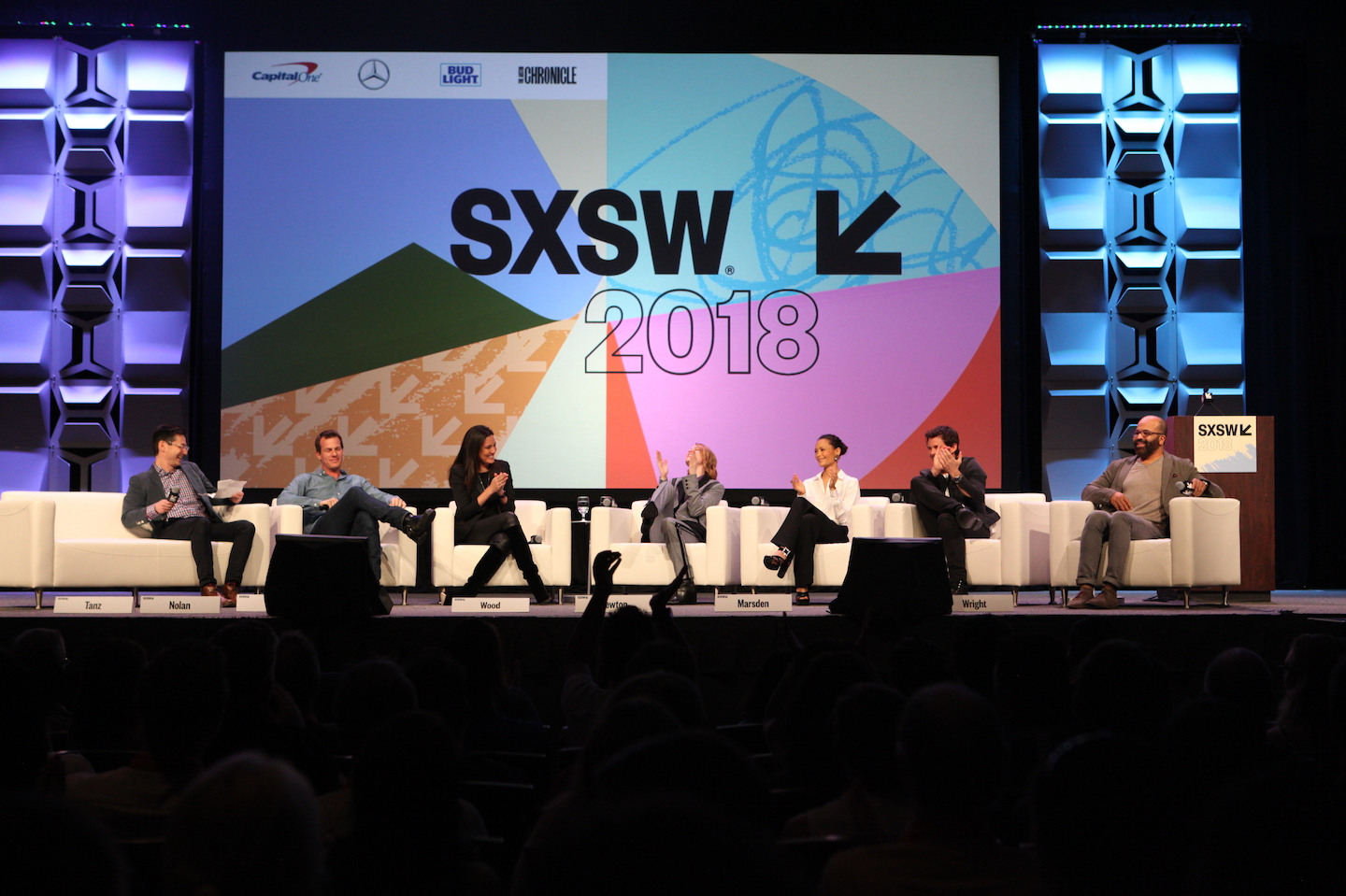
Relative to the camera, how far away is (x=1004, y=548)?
5617 millimetres

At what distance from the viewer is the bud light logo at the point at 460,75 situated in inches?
275

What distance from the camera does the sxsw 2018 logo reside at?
22.9ft

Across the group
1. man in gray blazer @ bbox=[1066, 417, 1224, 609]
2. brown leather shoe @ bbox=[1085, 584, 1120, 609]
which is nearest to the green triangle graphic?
man in gray blazer @ bbox=[1066, 417, 1224, 609]

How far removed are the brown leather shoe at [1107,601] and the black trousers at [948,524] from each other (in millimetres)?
633

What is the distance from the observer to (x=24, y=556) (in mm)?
5434

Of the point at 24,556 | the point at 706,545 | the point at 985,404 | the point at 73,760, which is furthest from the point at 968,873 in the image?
the point at 985,404

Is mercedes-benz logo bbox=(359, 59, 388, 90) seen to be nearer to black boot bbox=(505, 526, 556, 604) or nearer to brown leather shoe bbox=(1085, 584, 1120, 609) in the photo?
black boot bbox=(505, 526, 556, 604)

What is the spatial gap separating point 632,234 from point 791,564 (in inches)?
101

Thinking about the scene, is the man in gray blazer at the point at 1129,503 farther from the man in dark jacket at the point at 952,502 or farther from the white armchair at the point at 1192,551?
the man in dark jacket at the point at 952,502

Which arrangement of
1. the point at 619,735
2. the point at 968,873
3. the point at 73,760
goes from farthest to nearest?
the point at 73,760 < the point at 619,735 < the point at 968,873

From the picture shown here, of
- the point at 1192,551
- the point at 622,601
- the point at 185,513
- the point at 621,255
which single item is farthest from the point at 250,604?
the point at 1192,551

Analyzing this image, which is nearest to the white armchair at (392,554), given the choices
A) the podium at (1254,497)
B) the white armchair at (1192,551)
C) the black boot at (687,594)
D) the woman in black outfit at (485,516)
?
the woman in black outfit at (485,516)

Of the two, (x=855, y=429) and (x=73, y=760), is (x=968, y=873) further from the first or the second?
(x=855, y=429)

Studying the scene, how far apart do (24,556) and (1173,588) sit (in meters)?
6.02
